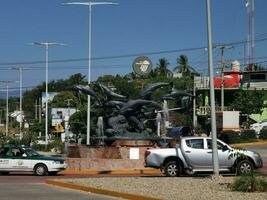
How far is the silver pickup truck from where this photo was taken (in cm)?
2592

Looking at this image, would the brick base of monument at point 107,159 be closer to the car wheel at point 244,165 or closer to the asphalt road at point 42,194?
the car wheel at point 244,165

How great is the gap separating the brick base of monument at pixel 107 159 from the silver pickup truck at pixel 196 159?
844 centimetres

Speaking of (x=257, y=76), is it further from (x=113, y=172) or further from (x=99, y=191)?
(x=99, y=191)

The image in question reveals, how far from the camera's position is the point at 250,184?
1719cm

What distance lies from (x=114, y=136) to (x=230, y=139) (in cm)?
2273

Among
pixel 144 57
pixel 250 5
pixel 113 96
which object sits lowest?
pixel 113 96

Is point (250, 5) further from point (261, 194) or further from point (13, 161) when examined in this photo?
point (261, 194)

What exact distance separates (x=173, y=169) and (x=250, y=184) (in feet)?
30.9

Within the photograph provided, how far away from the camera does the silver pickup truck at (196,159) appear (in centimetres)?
2592

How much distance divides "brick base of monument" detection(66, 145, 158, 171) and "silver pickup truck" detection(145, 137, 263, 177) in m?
8.44

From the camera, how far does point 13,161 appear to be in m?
32.2

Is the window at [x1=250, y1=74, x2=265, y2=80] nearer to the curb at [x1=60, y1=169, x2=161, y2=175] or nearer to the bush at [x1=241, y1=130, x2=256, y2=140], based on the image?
the bush at [x1=241, y1=130, x2=256, y2=140]

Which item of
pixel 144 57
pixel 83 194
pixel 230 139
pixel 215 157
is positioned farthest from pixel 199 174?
pixel 230 139

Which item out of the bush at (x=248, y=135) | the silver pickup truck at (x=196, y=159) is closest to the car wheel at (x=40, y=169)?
the silver pickup truck at (x=196, y=159)
